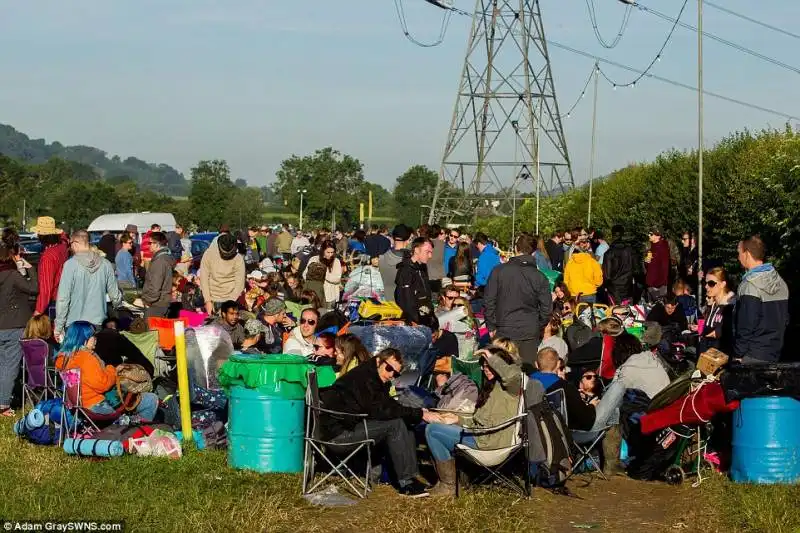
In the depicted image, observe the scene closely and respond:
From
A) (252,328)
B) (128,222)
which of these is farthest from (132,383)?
(128,222)

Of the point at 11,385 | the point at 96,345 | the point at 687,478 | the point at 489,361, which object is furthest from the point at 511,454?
the point at 11,385

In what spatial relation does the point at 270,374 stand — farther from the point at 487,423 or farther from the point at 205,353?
the point at 205,353

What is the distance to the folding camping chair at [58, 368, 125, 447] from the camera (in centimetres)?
1159

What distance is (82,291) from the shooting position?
14.0 meters

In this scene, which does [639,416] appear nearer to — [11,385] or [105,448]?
[105,448]

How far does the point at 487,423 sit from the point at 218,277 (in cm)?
664

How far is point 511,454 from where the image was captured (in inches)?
383

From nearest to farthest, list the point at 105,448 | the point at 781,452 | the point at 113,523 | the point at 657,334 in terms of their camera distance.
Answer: the point at 113,523 < the point at 781,452 < the point at 105,448 < the point at 657,334

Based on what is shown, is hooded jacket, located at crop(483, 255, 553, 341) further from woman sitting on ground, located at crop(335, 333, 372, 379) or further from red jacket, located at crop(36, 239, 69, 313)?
red jacket, located at crop(36, 239, 69, 313)

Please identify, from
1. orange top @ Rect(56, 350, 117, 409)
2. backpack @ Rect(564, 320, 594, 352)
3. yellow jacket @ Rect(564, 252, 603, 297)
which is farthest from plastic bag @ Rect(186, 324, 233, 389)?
yellow jacket @ Rect(564, 252, 603, 297)

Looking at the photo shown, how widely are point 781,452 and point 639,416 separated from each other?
145 cm

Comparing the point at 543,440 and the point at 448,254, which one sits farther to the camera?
the point at 448,254

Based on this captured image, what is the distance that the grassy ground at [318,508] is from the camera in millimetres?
8859

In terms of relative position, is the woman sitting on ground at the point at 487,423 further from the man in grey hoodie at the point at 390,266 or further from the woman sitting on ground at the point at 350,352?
the man in grey hoodie at the point at 390,266
